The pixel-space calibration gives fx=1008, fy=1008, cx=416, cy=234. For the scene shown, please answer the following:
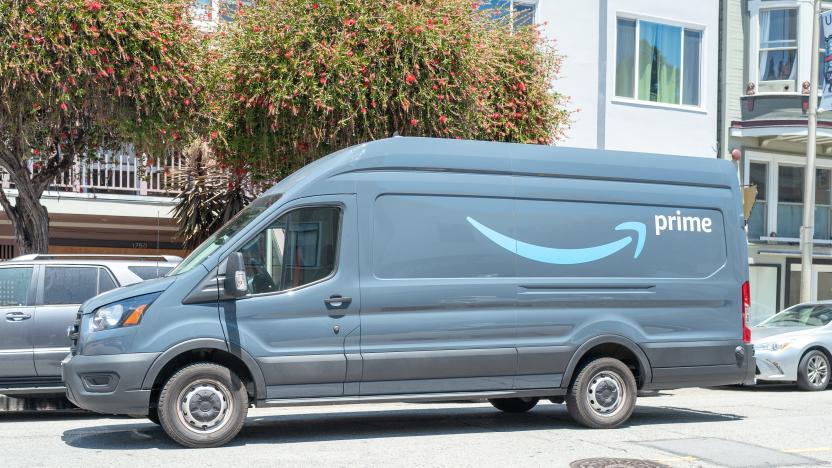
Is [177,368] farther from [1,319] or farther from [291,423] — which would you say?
[1,319]

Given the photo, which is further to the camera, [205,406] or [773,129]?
[773,129]

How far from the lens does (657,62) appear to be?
22.1 metres

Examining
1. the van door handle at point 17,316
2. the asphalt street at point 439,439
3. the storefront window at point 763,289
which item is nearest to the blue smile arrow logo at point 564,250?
the asphalt street at point 439,439

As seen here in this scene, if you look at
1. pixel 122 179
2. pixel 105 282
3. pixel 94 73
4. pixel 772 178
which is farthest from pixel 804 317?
pixel 122 179

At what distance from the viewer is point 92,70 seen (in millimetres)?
12227

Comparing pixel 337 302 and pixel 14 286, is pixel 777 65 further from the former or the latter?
pixel 14 286

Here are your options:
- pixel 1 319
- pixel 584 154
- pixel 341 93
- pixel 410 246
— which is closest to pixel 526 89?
pixel 341 93

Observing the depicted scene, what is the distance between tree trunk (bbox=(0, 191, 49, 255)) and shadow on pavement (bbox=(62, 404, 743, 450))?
17.7 feet

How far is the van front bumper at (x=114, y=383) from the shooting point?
→ 8281 millimetres

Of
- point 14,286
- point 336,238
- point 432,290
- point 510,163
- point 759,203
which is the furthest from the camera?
point 759,203

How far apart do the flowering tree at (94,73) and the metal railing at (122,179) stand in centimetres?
414

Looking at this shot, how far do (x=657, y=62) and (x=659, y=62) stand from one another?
6cm

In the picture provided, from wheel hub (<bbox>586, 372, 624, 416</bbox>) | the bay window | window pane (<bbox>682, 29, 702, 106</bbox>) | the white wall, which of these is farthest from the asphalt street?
window pane (<bbox>682, 29, 702, 106</bbox>)

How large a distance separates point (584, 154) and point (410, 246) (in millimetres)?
2110
